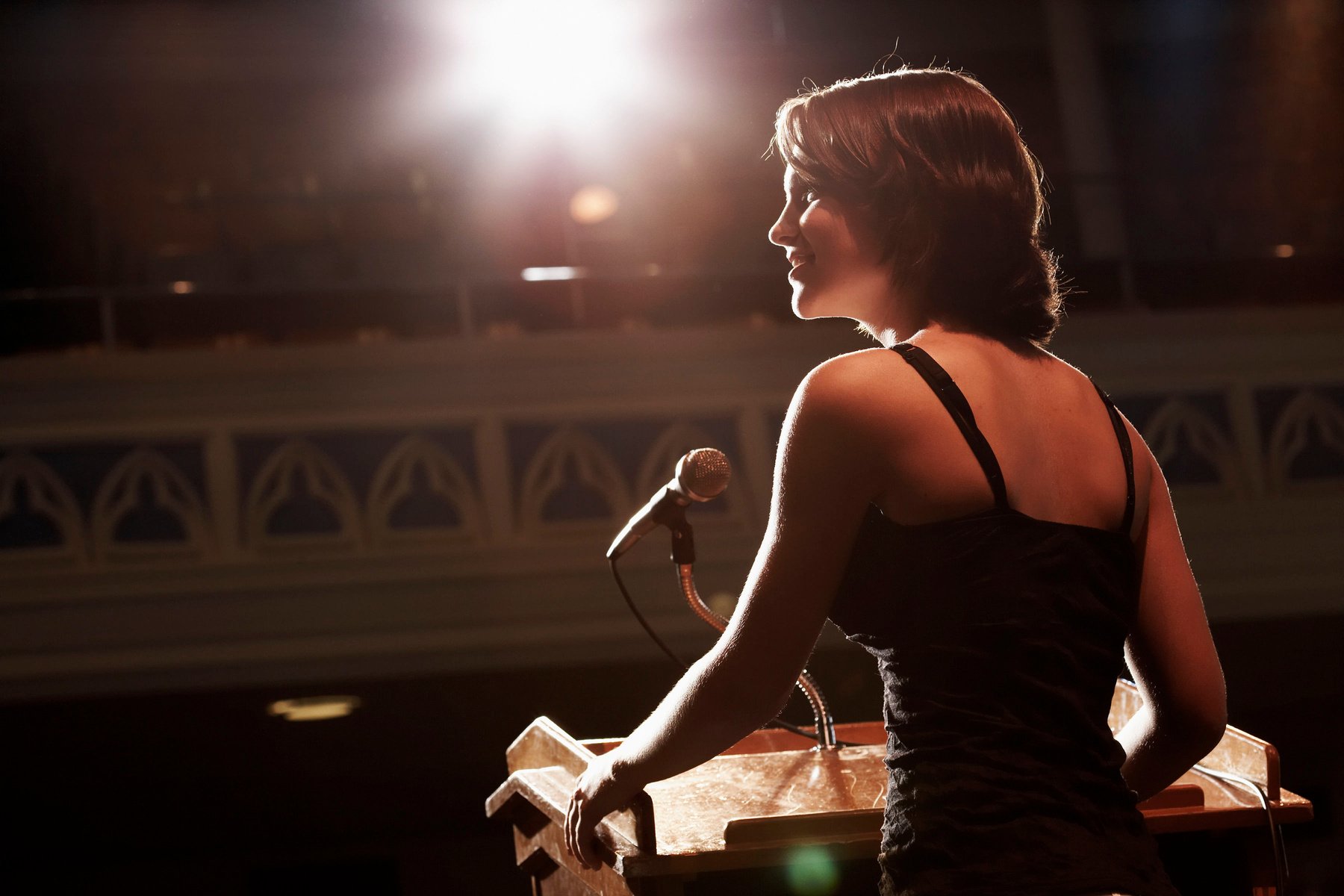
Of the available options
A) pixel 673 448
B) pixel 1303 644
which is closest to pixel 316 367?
pixel 673 448

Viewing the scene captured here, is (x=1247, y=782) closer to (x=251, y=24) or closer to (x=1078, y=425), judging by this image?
(x=1078, y=425)

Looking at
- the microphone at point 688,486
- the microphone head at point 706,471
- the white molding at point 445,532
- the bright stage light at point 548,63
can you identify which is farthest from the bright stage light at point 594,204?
the microphone head at point 706,471

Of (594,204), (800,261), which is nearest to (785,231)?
(800,261)

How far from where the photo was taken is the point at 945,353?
3.68 ft

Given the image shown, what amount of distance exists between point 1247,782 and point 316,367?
579 centimetres

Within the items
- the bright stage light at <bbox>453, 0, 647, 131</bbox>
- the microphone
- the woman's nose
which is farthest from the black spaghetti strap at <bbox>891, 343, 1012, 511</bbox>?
the bright stage light at <bbox>453, 0, 647, 131</bbox>

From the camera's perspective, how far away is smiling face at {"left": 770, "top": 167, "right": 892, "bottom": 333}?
1.23 m

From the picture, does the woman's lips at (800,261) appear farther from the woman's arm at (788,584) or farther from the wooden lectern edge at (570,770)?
the wooden lectern edge at (570,770)

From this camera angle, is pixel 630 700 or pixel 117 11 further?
pixel 117 11

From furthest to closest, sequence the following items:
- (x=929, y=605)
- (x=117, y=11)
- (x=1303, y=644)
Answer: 1. (x=117, y=11)
2. (x=1303, y=644)
3. (x=929, y=605)

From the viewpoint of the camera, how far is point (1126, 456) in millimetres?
1166

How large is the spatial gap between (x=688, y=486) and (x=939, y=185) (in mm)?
538

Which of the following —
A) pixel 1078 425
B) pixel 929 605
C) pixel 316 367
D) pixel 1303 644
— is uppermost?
pixel 316 367

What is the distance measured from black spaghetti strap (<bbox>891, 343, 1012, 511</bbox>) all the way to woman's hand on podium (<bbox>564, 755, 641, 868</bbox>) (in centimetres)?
42
